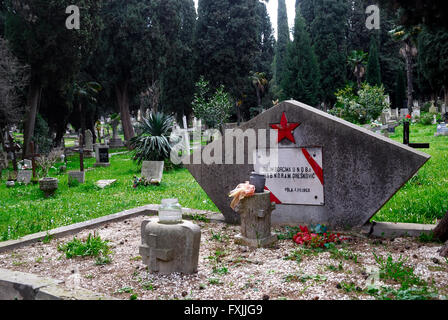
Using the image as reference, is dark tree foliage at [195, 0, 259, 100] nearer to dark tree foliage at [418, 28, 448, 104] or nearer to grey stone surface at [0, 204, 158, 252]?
dark tree foliage at [418, 28, 448, 104]

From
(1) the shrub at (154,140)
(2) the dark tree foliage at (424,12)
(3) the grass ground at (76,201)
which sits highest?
(2) the dark tree foliage at (424,12)

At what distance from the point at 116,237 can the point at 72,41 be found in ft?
52.5

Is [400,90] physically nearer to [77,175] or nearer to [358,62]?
[358,62]

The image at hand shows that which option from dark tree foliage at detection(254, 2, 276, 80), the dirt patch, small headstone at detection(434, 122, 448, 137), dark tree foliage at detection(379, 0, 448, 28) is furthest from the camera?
dark tree foliage at detection(254, 2, 276, 80)

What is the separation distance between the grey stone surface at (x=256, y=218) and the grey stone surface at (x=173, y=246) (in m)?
1.04

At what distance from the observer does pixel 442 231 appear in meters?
4.60

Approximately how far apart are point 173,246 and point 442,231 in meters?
3.09

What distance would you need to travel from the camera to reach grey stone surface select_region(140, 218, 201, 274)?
12.8 ft

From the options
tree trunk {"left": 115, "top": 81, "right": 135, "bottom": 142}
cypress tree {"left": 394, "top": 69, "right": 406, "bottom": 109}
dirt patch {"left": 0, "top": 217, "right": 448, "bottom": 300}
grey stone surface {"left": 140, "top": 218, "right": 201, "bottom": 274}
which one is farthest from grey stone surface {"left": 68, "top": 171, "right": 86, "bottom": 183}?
cypress tree {"left": 394, "top": 69, "right": 406, "bottom": 109}

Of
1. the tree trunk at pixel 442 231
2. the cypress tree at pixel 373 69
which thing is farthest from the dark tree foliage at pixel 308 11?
the tree trunk at pixel 442 231

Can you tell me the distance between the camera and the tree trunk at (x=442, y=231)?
180 inches

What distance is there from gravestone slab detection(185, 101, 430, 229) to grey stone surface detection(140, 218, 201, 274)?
2.13 m

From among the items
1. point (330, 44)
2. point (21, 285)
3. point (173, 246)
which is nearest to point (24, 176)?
point (21, 285)

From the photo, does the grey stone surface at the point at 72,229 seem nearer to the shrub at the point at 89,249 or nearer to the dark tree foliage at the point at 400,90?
the shrub at the point at 89,249
